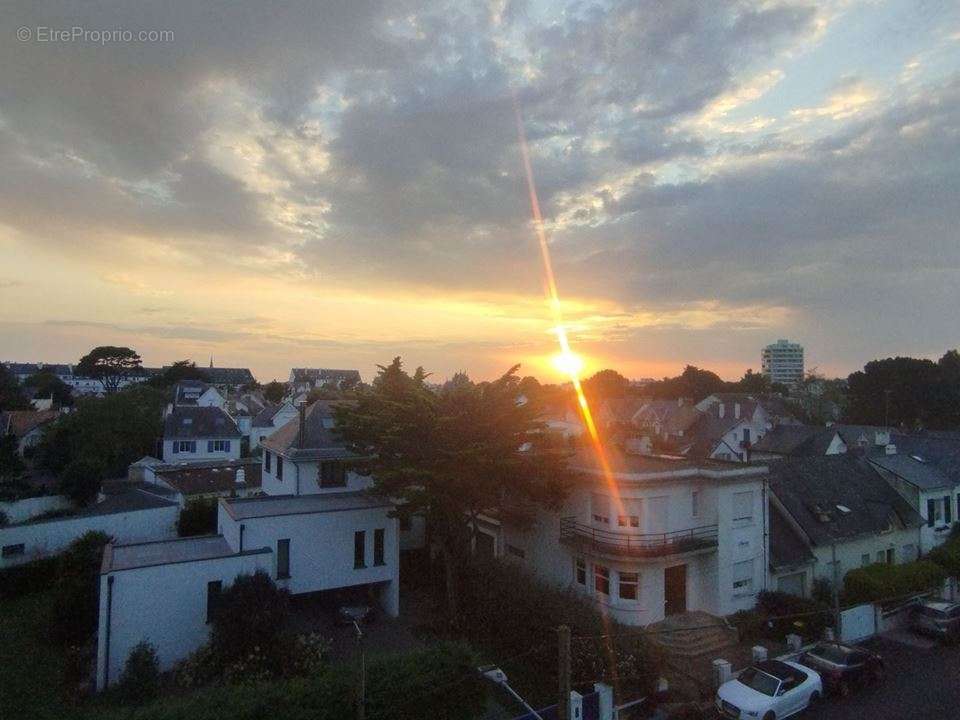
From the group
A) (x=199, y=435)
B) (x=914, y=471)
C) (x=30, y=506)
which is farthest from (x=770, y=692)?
(x=199, y=435)

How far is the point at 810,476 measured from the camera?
2966 centimetres

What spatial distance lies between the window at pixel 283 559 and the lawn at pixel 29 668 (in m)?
7.13

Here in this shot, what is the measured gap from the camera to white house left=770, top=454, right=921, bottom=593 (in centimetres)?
2595

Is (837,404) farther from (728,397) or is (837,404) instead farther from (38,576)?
(38,576)

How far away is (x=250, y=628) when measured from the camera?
18.1 meters

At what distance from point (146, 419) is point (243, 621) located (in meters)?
43.2

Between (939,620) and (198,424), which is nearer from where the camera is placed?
(939,620)

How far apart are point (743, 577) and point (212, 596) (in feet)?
66.8

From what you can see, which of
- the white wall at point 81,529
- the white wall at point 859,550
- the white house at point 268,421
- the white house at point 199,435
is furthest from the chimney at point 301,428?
the white house at point 268,421

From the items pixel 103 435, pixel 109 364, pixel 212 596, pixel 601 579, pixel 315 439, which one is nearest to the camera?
pixel 212 596

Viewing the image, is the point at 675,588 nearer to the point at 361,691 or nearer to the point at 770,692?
the point at 770,692

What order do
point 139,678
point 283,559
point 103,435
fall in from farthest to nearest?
point 103,435, point 283,559, point 139,678

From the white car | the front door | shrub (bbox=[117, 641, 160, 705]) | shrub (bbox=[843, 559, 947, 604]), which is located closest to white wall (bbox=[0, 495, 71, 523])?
shrub (bbox=[117, 641, 160, 705])

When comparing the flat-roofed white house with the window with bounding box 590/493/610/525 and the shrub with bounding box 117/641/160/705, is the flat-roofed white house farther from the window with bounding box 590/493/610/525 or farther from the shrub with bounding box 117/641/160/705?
the window with bounding box 590/493/610/525
